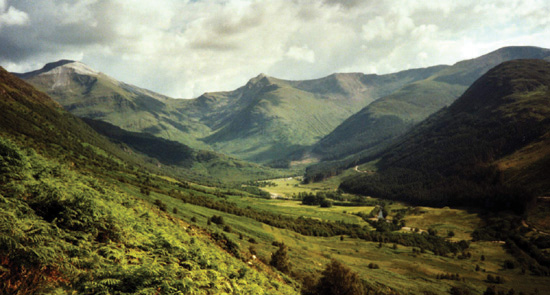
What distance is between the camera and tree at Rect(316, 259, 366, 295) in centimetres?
3531

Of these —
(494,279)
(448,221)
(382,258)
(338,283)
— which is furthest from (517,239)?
(338,283)

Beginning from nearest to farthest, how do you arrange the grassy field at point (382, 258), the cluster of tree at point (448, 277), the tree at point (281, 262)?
the tree at point (281, 262)
the grassy field at point (382, 258)
the cluster of tree at point (448, 277)

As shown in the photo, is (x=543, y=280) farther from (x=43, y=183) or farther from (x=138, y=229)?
(x=43, y=183)

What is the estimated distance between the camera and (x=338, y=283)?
35.5 m

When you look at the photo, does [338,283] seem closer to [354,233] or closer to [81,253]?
[81,253]

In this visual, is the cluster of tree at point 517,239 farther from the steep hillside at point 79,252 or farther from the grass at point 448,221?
the steep hillside at point 79,252

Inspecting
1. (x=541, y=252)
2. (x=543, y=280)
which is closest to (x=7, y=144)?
(x=543, y=280)

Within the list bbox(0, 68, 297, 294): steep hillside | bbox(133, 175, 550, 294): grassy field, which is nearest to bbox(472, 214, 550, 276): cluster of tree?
bbox(133, 175, 550, 294): grassy field

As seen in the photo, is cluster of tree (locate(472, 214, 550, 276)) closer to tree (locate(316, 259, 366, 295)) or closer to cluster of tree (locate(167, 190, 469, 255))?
cluster of tree (locate(167, 190, 469, 255))

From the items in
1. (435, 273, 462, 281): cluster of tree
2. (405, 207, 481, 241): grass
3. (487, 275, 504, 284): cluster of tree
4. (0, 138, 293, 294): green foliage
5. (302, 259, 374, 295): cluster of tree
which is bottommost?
(405, 207, 481, 241): grass

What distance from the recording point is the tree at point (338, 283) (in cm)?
3531

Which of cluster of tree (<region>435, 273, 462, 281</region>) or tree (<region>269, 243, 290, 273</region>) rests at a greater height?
tree (<region>269, 243, 290, 273</region>)

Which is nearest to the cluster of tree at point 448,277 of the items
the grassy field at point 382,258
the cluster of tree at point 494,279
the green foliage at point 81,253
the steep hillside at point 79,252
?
the grassy field at point 382,258

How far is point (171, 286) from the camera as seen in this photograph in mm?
12461
